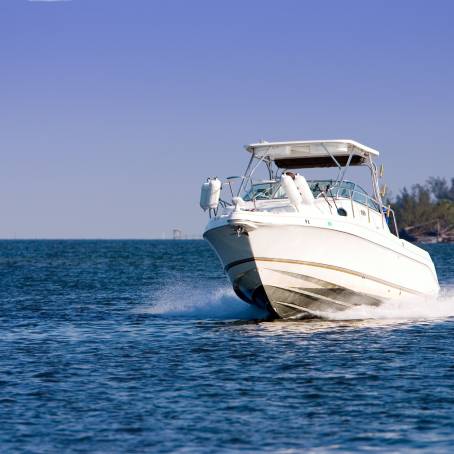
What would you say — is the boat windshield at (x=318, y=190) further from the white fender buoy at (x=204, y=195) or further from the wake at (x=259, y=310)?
the wake at (x=259, y=310)

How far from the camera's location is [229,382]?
680 inches

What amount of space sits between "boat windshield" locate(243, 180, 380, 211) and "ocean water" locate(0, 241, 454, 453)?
Result: 3159 millimetres

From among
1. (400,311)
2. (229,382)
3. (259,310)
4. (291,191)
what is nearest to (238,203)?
(291,191)

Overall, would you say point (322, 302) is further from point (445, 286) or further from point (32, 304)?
point (445, 286)

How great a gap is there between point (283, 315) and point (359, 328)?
229 centimetres

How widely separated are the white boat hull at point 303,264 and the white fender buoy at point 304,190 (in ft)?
3.45

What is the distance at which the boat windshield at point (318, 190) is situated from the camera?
86.8ft

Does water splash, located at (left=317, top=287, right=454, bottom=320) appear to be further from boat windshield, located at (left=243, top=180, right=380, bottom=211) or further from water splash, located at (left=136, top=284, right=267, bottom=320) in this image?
boat windshield, located at (left=243, top=180, right=380, bottom=211)

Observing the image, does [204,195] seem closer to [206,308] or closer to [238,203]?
[238,203]

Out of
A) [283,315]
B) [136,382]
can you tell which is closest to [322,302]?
[283,315]

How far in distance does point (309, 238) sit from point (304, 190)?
4.55ft

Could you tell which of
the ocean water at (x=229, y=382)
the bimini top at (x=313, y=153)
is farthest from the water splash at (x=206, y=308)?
the bimini top at (x=313, y=153)

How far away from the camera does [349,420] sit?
46.6 feet

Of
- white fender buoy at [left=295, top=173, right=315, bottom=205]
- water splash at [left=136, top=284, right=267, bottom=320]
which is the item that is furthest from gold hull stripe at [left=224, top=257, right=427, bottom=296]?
water splash at [left=136, top=284, right=267, bottom=320]
